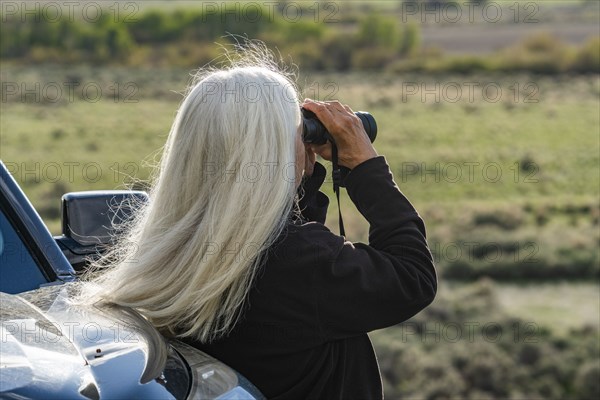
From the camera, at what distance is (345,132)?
2.72 m

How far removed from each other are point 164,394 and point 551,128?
28.2 meters

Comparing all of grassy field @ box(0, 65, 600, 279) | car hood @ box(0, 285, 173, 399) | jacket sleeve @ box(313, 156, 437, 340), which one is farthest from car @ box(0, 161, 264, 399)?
grassy field @ box(0, 65, 600, 279)

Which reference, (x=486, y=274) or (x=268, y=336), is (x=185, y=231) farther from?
(x=486, y=274)

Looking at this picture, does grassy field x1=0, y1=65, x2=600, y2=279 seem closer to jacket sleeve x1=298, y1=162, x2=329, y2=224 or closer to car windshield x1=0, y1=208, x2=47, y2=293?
car windshield x1=0, y1=208, x2=47, y2=293

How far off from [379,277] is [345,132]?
0.42 meters

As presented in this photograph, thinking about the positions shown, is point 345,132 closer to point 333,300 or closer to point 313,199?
point 313,199

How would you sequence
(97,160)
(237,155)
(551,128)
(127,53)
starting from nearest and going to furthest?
(237,155), (97,160), (551,128), (127,53)

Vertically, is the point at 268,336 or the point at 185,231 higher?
the point at 185,231

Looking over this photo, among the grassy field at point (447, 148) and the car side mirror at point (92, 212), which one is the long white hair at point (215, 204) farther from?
the grassy field at point (447, 148)

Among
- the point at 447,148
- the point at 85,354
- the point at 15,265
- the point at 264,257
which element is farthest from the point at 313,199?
Answer: the point at 447,148

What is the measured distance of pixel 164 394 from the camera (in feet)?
7.14

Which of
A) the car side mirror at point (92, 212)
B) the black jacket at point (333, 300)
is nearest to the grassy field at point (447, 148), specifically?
the car side mirror at point (92, 212)

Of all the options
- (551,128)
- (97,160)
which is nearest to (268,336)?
(97,160)

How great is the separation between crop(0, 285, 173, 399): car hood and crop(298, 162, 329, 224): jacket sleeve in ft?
1.61
